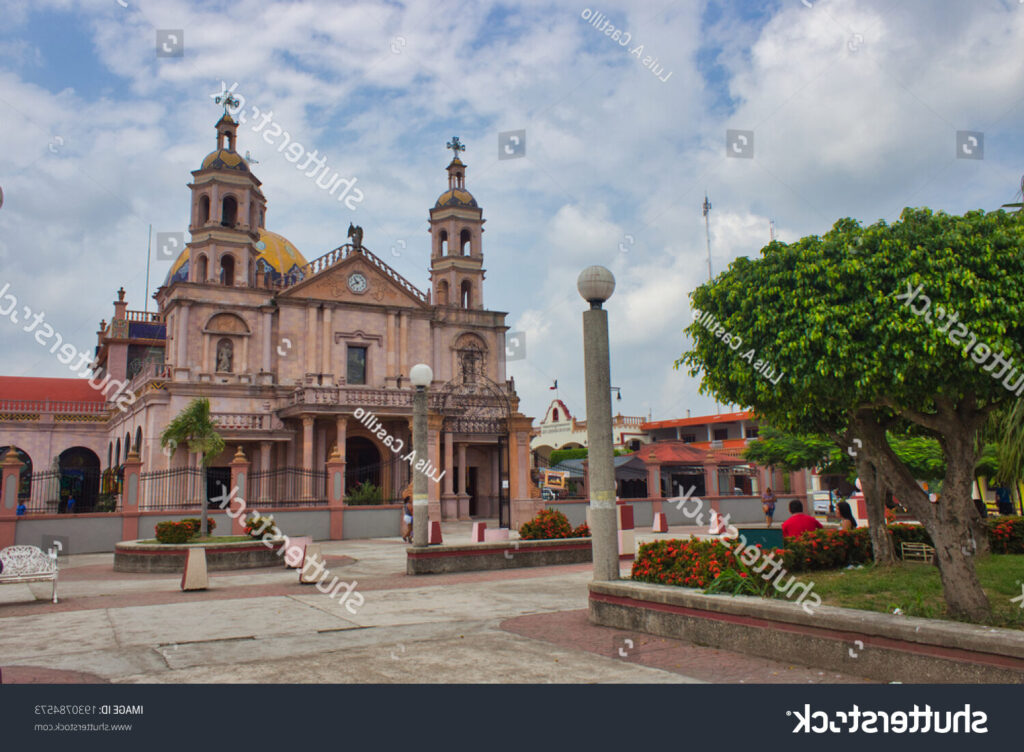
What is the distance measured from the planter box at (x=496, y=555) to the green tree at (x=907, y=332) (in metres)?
8.30

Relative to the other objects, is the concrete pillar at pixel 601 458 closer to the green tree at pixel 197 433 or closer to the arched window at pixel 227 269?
the green tree at pixel 197 433

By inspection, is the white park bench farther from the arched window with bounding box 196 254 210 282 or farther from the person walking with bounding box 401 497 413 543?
the arched window with bounding box 196 254 210 282

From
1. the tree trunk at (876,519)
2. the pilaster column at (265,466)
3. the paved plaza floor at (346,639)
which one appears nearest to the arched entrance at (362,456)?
the pilaster column at (265,466)

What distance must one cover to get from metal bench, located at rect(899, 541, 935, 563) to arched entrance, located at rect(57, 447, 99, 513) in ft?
124

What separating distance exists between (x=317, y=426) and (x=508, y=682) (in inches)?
1225

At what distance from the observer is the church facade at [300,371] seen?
33.8 m

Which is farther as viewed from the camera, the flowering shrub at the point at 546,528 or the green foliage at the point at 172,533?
the green foliage at the point at 172,533

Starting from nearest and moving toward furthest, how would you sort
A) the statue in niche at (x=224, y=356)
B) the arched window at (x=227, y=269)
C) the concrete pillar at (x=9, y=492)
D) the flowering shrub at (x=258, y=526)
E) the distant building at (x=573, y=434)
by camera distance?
the flowering shrub at (x=258, y=526), the concrete pillar at (x=9, y=492), the statue in niche at (x=224, y=356), the arched window at (x=227, y=269), the distant building at (x=573, y=434)

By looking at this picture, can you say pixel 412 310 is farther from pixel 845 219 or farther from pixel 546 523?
pixel 845 219

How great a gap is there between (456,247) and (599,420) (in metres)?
34.0

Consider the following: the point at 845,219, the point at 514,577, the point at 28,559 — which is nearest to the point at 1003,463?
the point at 845,219

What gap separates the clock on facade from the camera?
38.8 m

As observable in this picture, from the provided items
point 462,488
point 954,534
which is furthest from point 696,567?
point 462,488

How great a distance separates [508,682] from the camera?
239 inches
